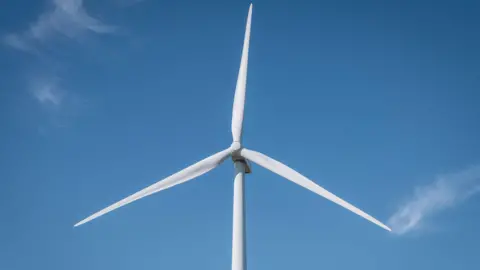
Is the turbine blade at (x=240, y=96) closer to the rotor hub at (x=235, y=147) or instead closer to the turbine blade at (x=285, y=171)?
the rotor hub at (x=235, y=147)

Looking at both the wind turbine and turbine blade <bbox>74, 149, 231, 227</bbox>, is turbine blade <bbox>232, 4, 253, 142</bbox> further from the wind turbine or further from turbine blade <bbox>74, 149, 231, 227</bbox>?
turbine blade <bbox>74, 149, 231, 227</bbox>

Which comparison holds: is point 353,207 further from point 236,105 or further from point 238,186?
point 236,105

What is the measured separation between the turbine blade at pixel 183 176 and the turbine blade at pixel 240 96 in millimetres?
1622

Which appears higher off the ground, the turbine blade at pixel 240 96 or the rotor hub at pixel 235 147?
the turbine blade at pixel 240 96

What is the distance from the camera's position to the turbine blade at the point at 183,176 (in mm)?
33656

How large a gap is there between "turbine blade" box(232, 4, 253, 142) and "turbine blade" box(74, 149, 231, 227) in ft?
5.32

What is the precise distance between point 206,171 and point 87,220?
25.3 ft

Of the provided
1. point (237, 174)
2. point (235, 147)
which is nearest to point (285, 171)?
point (237, 174)

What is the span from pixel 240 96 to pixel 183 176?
642 cm

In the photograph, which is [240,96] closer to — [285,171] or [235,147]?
[235,147]

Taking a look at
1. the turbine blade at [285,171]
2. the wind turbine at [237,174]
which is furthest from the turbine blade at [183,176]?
the turbine blade at [285,171]

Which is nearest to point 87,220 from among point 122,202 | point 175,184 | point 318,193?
point 122,202

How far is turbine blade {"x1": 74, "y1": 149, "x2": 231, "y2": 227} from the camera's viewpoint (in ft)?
110

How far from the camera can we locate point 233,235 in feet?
103
